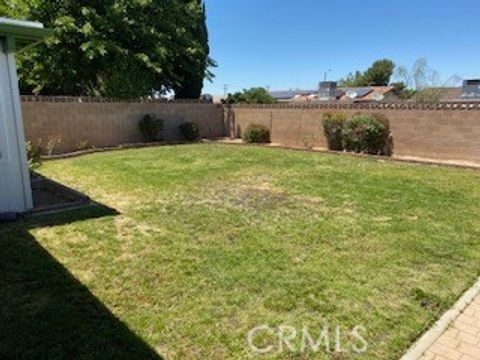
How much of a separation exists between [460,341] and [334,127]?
1111cm

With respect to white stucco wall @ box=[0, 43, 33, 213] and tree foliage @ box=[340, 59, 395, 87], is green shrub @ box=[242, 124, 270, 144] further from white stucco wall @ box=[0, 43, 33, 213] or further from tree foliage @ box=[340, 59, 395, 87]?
tree foliage @ box=[340, 59, 395, 87]

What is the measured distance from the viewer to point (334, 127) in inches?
541

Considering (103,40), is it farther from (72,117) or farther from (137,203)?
(137,203)

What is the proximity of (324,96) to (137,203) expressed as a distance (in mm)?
29198

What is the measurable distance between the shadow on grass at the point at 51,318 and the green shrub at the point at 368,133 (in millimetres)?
10322

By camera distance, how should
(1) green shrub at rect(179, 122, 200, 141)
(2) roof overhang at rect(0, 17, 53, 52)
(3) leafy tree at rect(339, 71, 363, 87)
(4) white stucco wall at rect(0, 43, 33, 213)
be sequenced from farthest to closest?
1. (3) leafy tree at rect(339, 71, 363, 87)
2. (1) green shrub at rect(179, 122, 200, 141)
3. (4) white stucco wall at rect(0, 43, 33, 213)
4. (2) roof overhang at rect(0, 17, 53, 52)

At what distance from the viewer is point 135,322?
10.9ft

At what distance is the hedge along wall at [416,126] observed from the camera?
11258 mm

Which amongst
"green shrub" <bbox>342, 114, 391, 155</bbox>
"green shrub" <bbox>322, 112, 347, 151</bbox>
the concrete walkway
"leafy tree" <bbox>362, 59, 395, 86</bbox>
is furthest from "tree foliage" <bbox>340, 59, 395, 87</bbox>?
the concrete walkway

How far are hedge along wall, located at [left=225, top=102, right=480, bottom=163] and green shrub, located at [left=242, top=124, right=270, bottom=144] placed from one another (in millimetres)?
473

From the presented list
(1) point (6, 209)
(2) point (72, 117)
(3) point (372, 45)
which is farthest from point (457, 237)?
(3) point (372, 45)

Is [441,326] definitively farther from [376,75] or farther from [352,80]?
[376,75]

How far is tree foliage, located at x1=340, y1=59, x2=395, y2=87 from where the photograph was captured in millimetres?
62094

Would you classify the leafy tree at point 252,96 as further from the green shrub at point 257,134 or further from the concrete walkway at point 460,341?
the concrete walkway at point 460,341
